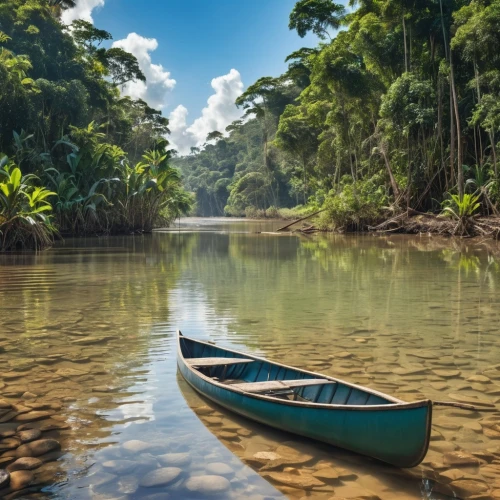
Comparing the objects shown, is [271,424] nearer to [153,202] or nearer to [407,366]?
[407,366]

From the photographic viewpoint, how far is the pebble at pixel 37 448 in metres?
3.89

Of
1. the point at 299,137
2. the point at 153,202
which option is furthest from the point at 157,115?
the point at 153,202

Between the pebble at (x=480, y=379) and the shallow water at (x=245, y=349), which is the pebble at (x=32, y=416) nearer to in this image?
the shallow water at (x=245, y=349)

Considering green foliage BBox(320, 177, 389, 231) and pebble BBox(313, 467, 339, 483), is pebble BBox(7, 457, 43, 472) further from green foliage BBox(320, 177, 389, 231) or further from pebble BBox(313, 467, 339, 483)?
green foliage BBox(320, 177, 389, 231)

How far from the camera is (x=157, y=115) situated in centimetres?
5403

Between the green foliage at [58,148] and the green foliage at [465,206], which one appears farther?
the green foliage at [465,206]

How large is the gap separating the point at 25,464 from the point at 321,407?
2.08 metres

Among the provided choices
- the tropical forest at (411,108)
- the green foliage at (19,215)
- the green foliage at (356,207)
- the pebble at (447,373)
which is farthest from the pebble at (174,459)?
the green foliage at (356,207)

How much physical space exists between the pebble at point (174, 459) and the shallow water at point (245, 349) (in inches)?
0.6

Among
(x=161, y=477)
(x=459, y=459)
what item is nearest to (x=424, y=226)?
(x=459, y=459)

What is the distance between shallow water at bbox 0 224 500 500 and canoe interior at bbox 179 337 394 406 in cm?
35

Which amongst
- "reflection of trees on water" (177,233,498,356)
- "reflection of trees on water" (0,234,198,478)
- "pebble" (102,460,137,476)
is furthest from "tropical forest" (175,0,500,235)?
"pebble" (102,460,137,476)

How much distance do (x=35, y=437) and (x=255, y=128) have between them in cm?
10083

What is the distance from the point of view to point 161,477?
3.58m
